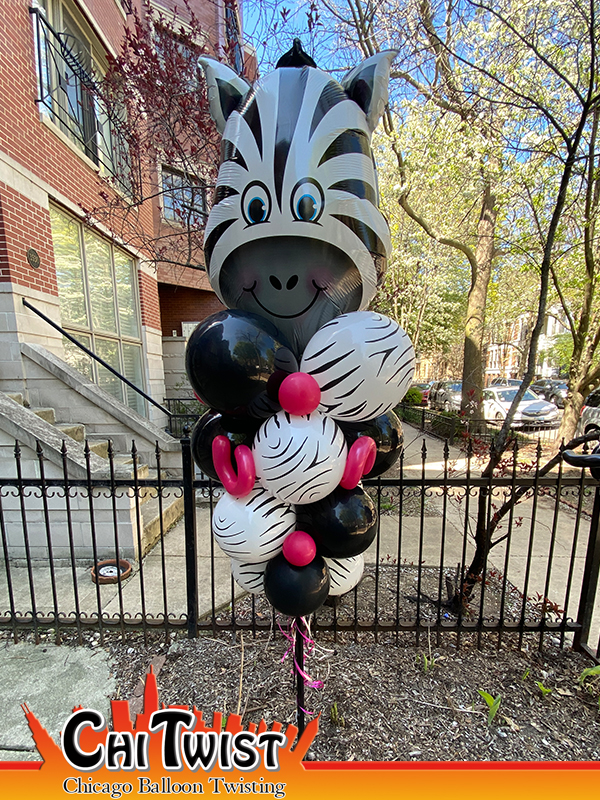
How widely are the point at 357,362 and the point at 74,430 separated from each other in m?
4.65

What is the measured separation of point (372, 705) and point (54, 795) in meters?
1.59

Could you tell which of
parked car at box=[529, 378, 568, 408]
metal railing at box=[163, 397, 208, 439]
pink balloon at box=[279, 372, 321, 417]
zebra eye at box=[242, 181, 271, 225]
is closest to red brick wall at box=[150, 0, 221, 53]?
zebra eye at box=[242, 181, 271, 225]

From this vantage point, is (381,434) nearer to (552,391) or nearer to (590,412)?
(590,412)

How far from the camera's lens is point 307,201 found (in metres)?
1.27

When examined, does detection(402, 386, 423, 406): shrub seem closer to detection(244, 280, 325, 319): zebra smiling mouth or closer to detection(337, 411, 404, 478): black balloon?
detection(337, 411, 404, 478): black balloon

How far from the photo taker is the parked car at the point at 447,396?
17219mm

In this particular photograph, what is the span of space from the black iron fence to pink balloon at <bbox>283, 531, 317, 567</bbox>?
0.74 m

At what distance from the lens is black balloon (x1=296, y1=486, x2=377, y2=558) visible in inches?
55.9

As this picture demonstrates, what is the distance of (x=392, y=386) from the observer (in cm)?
133

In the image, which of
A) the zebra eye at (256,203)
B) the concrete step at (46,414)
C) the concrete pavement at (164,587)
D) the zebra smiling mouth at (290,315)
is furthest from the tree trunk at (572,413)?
the concrete step at (46,414)

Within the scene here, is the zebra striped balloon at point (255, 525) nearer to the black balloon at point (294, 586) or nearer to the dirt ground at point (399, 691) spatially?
the black balloon at point (294, 586)

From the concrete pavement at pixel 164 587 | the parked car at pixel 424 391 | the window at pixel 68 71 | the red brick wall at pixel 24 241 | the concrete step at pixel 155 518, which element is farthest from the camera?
the parked car at pixel 424 391

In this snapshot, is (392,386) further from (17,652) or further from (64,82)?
(64,82)

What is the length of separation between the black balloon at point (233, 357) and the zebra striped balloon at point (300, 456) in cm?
16
